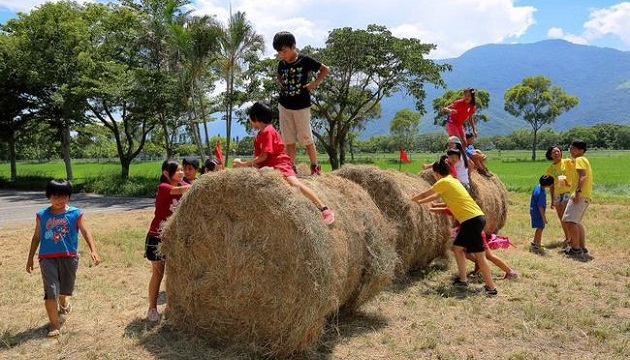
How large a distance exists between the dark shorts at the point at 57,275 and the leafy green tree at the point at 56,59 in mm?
19575

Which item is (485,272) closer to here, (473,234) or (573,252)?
(473,234)

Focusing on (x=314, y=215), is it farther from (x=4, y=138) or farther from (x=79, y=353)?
(x=4, y=138)

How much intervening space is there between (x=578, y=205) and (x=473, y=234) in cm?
358

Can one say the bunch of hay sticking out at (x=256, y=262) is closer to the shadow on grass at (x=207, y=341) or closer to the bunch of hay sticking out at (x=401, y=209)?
the shadow on grass at (x=207, y=341)

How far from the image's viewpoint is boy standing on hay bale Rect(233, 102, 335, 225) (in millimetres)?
4738

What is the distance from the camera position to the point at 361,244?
5324 millimetres

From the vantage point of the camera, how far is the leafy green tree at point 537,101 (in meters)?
60.0

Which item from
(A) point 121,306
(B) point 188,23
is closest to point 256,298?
(A) point 121,306

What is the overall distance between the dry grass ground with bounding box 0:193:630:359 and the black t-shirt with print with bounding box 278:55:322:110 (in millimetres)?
2712

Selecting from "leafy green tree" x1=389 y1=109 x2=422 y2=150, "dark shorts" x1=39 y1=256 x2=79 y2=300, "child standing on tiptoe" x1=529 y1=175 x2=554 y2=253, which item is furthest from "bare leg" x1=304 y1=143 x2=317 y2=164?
"leafy green tree" x1=389 y1=109 x2=422 y2=150

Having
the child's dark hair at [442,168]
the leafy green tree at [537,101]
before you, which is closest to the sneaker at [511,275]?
the child's dark hair at [442,168]

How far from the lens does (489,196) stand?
31.1 feet

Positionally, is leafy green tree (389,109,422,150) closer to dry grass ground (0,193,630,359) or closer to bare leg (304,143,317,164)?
dry grass ground (0,193,630,359)

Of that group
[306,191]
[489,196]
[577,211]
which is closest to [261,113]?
[306,191]
